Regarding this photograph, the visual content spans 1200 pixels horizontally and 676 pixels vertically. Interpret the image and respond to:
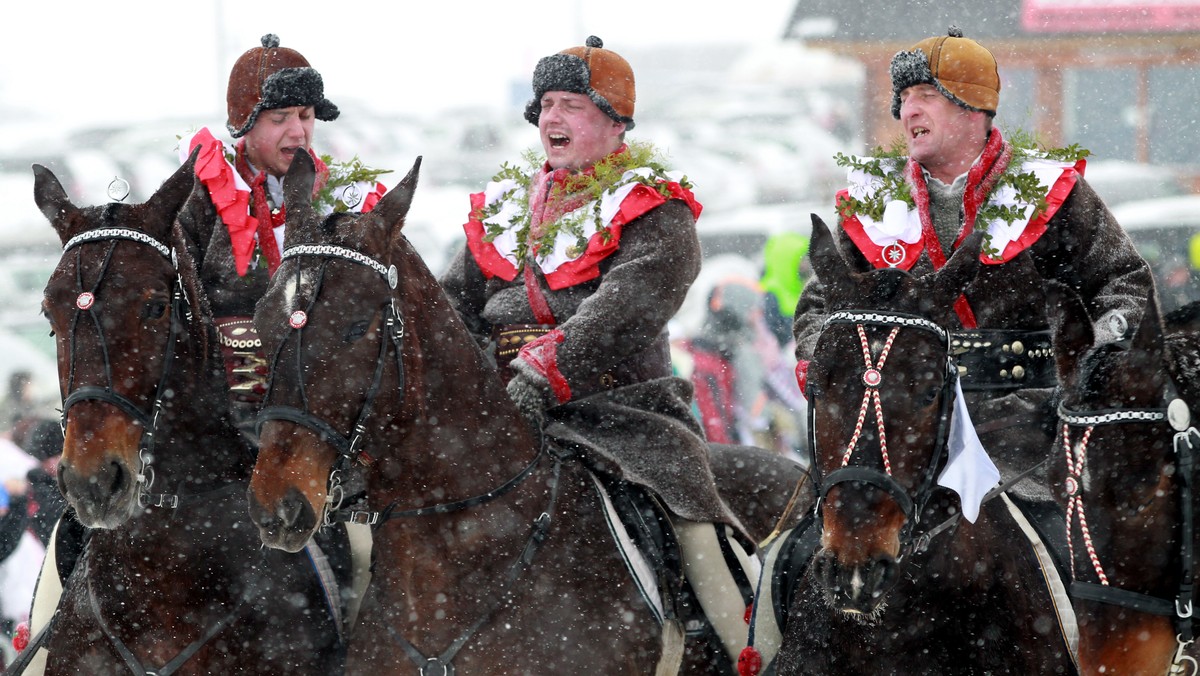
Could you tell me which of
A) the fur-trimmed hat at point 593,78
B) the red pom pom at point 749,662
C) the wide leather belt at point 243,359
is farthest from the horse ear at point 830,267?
the wide leather belt at point 243,359

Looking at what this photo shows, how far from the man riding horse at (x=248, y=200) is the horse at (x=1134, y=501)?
8.05ft

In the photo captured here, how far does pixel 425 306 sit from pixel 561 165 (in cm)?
130

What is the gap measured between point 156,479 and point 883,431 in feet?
7.54

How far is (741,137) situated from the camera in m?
24.6

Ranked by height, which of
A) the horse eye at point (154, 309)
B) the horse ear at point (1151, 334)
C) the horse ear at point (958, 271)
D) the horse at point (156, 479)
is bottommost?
the horse at point (156, 479)

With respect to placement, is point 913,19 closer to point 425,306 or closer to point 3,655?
point 3,655

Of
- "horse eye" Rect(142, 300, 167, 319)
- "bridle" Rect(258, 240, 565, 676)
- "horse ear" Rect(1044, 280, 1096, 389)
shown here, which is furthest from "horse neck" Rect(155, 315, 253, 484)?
"horse ear" Rect(1044, 280, 1096, 389)

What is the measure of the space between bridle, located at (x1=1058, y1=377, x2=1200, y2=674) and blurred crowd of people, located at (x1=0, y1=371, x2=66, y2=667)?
550cm

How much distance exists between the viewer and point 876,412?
3.45 metres

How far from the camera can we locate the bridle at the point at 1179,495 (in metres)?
3.21

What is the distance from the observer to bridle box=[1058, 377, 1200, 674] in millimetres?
3211

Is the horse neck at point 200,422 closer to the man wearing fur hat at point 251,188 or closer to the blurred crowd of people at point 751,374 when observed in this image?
the man wearing fur hat at point 251,188

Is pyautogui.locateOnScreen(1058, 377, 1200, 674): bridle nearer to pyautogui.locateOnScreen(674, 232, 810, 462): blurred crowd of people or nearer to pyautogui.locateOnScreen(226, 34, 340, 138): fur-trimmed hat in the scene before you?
pyautogui.locateOnScreen(226, 34, 340, 138): fur-trimmed hat

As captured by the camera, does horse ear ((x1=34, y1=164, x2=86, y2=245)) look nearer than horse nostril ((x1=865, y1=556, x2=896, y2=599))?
No
